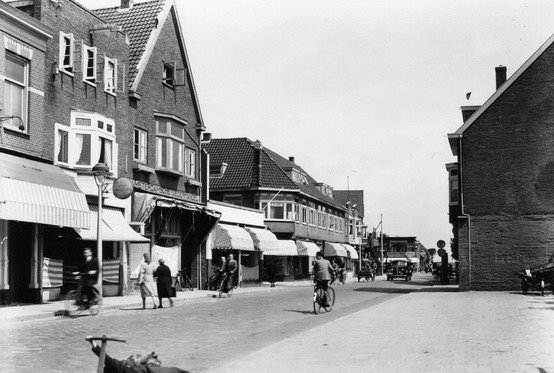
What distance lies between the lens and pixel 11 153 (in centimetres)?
2239

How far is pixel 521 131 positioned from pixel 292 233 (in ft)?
84.7

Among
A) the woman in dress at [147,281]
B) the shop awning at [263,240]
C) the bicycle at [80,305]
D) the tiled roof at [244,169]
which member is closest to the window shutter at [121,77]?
the woman in dress at [147,281]

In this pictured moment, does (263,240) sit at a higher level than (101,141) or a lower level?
lower

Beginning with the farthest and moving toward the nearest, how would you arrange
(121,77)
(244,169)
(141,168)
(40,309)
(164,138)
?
(244,169) < (164,138) < (141,168) < (121,77) < (40,309)

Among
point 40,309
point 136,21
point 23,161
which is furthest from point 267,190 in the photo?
point 40,309

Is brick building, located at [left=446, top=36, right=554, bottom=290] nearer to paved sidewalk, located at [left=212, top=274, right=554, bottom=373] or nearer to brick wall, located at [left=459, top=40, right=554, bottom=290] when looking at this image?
brick wall, located at [left=459, top=40, right=554, bottom=290]

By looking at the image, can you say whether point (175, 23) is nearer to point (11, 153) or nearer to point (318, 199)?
point (11, 153)

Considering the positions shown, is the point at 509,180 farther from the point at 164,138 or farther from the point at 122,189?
the point at 122,189

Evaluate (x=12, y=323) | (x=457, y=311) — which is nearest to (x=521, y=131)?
(x=457, y=311)

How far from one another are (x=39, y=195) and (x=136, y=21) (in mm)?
15084

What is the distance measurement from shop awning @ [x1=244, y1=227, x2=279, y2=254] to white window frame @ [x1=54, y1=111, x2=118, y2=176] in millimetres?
17487

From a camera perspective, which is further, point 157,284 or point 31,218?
point 157,284

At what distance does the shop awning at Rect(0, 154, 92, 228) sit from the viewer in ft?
68.1

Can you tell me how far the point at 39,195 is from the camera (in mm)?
22094
